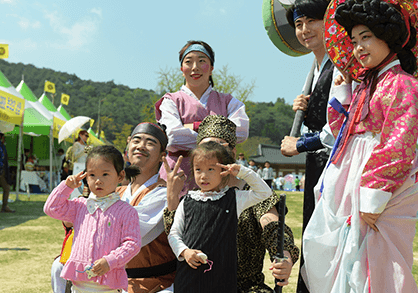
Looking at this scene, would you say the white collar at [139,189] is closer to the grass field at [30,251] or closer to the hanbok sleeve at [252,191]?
the hanbok sleeve at [252,191]

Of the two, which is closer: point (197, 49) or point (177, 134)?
point (177, 134)

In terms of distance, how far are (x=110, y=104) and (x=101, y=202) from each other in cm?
5590

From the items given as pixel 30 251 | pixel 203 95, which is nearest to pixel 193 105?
pixel 203 95

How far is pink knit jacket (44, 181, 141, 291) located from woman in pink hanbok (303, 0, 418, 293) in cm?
97

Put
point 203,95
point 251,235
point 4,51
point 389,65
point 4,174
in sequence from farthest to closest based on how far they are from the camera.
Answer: point 4,51, point 4,174, point 203,95, point 251,235, point 389,65

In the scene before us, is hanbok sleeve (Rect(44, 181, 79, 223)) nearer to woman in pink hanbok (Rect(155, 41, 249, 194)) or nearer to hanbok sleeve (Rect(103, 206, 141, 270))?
hanbok sleeve (Rect(103, 206, 141, 270))

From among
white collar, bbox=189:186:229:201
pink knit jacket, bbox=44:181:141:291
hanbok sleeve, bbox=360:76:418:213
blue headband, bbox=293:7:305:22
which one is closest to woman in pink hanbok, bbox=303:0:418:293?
hanbok sleeve, bbox=360:76:418:213

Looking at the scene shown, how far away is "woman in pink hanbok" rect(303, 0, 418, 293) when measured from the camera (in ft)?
5.51

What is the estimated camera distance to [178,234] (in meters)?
2.17

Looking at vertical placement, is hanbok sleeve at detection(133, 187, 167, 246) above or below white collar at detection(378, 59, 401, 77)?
below

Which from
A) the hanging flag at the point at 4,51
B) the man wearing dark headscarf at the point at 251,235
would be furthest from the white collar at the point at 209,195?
the hanging flag at the point at 4,51

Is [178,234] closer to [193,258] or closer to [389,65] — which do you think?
[193,258]

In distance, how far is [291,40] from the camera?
9.91 ft

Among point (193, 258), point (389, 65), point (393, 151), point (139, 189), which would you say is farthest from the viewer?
point (139, 189)
